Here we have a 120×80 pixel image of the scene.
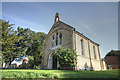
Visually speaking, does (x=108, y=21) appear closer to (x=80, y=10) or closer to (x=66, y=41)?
A: (x=80, y=10)

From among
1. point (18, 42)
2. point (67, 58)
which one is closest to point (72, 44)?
point (67, 58)

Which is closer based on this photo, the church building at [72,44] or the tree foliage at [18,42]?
the church building at [72,44]

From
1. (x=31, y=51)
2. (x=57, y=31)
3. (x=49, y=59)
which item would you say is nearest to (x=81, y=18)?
(x=57, y=31)

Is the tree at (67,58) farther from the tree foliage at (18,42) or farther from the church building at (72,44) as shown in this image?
the tree foliage at (18,42)

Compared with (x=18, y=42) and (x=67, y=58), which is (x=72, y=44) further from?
(x=18, y=42)

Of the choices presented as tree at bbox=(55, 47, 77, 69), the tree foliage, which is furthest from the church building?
the tree foliage

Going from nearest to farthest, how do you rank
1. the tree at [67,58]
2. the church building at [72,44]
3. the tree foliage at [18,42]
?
the tree at [67,58]
the church building at [72,44]
the tree foliage at [18,42]

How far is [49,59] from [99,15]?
15.8 meters

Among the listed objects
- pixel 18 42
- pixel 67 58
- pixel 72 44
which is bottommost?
pixel 67 58

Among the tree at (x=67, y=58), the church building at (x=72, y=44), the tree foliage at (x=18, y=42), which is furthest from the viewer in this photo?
the tree foliage at (x=18, y=42)

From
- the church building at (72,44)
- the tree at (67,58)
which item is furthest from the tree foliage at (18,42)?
the tree at (67,58)

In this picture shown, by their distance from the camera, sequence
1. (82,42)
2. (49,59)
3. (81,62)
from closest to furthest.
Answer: (81,62)
(82,42)
(49,59)

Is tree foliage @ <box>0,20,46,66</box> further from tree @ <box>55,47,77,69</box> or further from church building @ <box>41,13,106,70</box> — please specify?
tree @ <box>55,47,77,69</box>

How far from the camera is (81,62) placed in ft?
51.2
